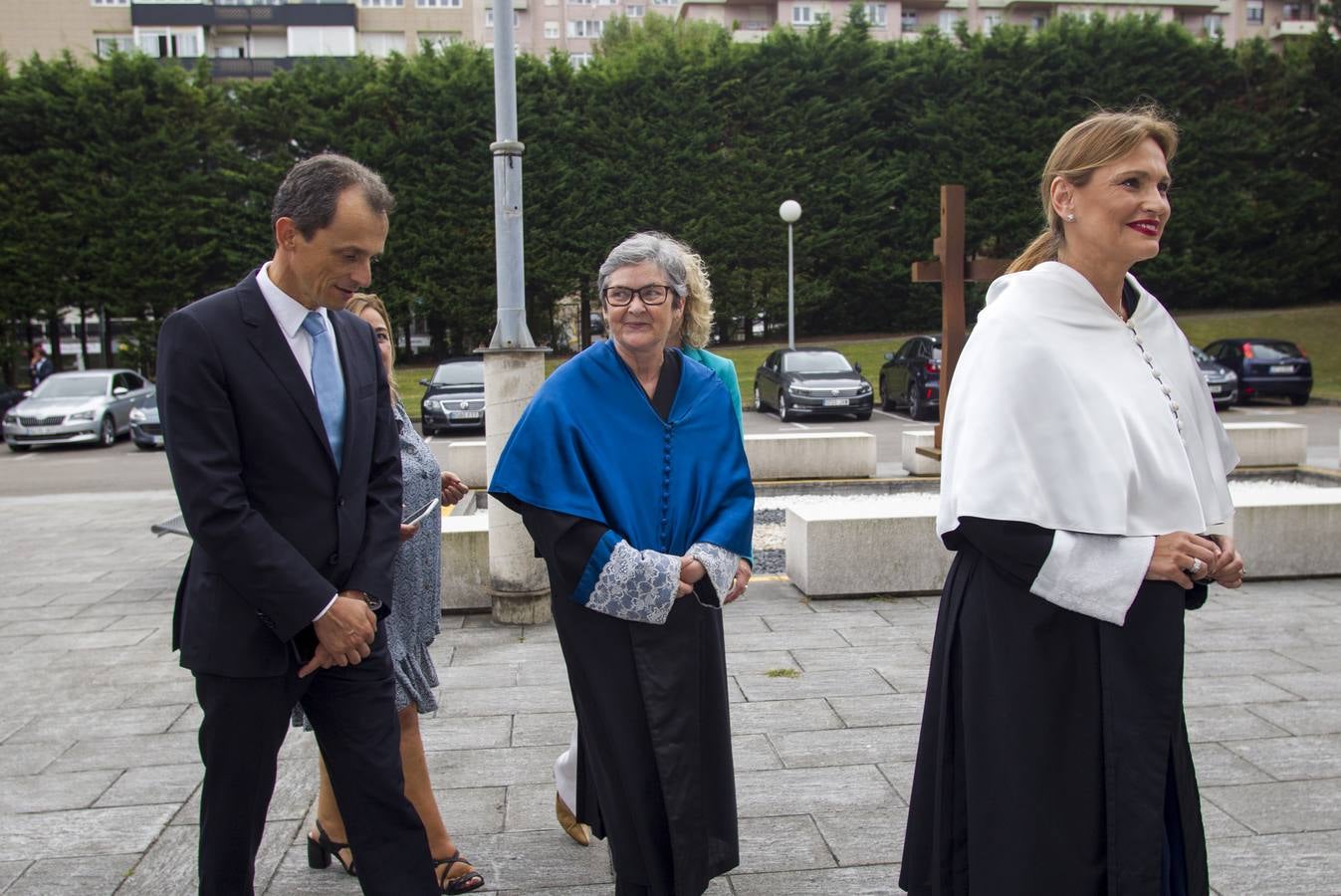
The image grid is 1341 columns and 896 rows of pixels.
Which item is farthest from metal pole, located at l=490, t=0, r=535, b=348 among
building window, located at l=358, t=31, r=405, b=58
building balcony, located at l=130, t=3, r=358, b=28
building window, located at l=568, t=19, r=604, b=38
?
building window, located at l=568, t=19, r=604, b=38

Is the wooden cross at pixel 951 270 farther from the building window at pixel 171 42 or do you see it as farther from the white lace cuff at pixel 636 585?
the building window at pixel 171 42

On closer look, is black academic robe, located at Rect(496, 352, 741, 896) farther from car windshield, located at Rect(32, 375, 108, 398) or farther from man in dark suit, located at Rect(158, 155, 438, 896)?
car windshield, located at Rect(32, 375, 108, 398)

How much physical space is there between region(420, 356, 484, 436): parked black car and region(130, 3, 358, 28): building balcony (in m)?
42.7

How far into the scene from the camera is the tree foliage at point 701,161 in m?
31.1

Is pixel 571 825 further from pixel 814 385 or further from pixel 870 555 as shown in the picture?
pixel 814 385

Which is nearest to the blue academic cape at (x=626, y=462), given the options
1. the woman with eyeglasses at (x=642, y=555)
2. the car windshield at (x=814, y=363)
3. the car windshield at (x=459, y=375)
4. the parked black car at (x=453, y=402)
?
the woman with eyeglasses at (x=642, y=555)

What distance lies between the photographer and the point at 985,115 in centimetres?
3569

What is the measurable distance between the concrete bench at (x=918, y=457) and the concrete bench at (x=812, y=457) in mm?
510

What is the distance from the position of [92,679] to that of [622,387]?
3.85 metres

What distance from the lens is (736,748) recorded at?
14.2 ft

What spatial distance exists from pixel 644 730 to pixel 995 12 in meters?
70.2

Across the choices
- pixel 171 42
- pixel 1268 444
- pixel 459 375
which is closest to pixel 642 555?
pixel 1268 444

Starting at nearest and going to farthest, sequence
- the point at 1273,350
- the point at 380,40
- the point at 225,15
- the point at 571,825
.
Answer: the point at 571,825
the point at 1273,350
the point at 225,15
the point at 380,40

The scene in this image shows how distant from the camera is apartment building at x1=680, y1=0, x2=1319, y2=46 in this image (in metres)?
62.3
